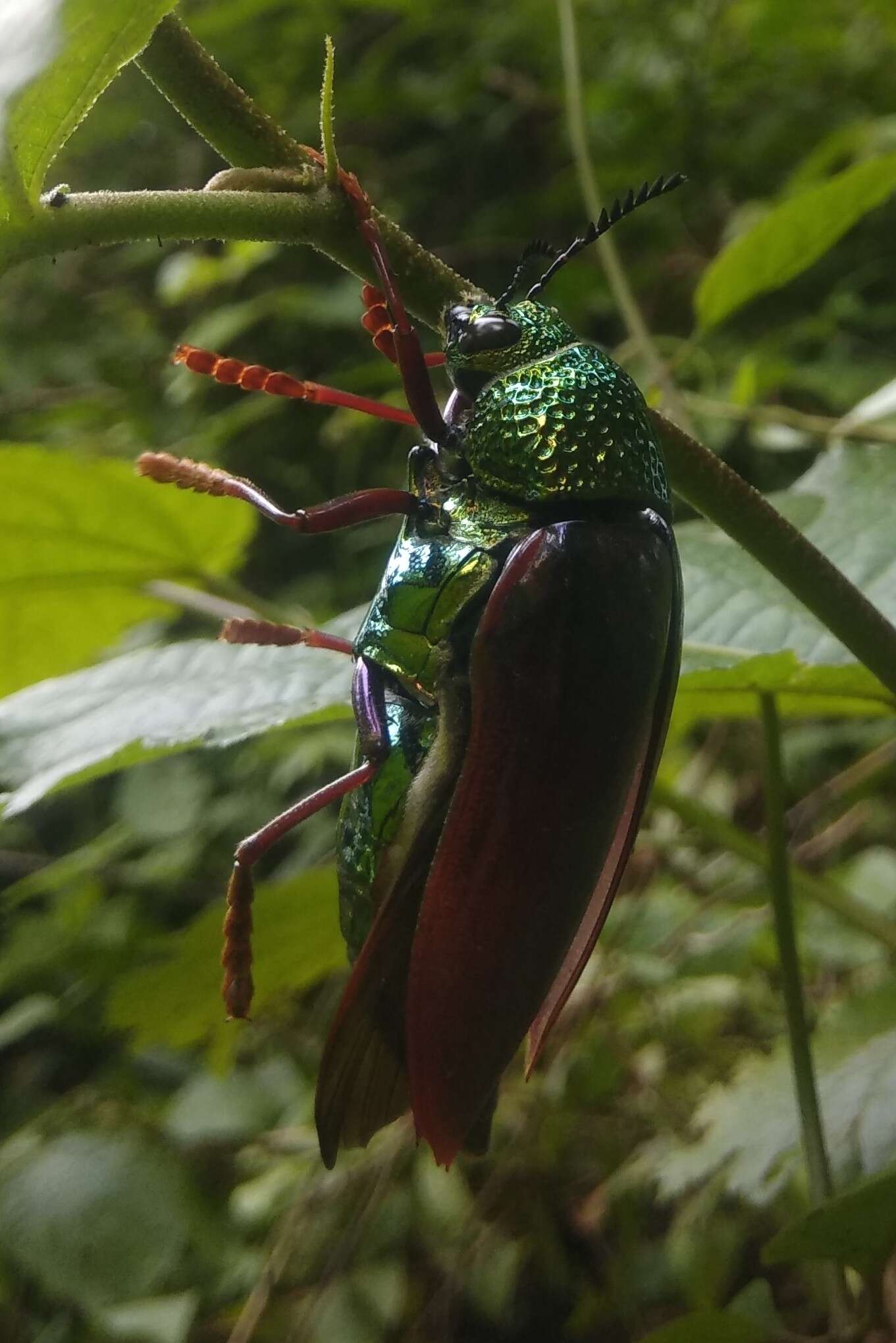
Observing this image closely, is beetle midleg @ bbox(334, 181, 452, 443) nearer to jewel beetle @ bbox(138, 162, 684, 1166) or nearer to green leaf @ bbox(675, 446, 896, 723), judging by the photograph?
jewel beetle @ bbox(138, 162, 684, 1166)

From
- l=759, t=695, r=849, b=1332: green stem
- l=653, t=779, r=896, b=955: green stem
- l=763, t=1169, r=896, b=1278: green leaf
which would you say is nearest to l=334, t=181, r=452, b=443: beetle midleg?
l=759, t=695, r=849, b=1332: green stem

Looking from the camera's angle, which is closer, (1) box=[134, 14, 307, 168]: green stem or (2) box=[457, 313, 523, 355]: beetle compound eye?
(1) box=[134, 14, 307, 168]: green stem

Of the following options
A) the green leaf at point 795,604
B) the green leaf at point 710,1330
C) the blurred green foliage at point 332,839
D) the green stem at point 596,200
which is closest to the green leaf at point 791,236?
the blurred green foliage at point 332,839

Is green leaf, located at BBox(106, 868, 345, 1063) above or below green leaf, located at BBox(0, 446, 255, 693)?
below

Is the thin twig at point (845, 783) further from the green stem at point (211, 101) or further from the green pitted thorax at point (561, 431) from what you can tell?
the green stem at point (211, 101)

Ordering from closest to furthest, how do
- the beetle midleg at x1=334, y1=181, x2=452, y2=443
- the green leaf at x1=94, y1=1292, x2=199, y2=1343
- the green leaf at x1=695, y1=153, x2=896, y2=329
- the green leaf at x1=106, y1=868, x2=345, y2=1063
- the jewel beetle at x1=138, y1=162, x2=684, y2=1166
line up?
the beetle midleg at x1=334, y1=181, x2=452, y2=443 < the jewel beetle at x1=138, y1=162, x2=684, y2=1166 < the green leaf at x1=94, y1=1292, x2=199, y2=1343 < the green leaf at x1=106, y1=868, x2=345, y2=1063 < the green leaf at x1=695, y1=153, x2=896, y2=329

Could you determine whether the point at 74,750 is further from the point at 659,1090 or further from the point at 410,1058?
the point at 659,1090

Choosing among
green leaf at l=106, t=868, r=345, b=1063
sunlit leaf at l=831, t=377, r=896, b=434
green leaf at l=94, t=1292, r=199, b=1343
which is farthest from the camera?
sunlit leaf at l=831, t=377, r=896, b=434
